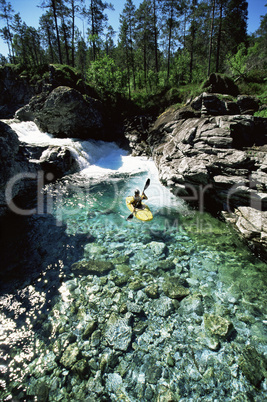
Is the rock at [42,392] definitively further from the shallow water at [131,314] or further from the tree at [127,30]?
the tree at [127,30]

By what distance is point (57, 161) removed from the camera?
51.0 feet

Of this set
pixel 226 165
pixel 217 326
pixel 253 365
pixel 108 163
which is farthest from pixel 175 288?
pixel 108 163

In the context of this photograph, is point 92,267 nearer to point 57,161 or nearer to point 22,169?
point 22,169

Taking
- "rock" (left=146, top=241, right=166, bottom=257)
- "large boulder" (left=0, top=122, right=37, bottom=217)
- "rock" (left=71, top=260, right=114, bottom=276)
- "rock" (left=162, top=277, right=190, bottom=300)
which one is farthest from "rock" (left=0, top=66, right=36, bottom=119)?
"rock" (left=162, top=277, right=190, bottom=300)

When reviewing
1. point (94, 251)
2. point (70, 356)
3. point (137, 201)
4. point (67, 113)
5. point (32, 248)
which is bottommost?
point (70, 356)

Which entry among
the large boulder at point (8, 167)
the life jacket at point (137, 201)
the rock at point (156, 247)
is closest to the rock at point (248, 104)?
the life jacket at point (137, 201)

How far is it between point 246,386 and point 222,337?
943 mm

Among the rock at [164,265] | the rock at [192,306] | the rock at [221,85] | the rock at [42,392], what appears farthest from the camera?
the rock at [221,85]

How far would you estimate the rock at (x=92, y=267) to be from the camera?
668 cm

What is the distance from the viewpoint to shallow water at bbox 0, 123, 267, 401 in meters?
3.95

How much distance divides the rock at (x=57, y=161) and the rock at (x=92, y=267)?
1055 cm

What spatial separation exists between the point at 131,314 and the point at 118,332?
598 millimetres

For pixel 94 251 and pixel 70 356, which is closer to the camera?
pixel 70 356

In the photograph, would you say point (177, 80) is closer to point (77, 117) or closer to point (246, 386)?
→ point (77, 117)
